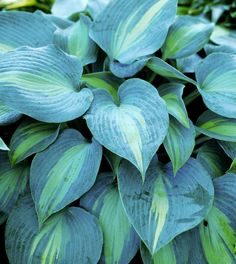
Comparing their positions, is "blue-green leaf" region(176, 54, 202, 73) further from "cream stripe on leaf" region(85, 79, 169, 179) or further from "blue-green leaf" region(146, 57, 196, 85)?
"cream stripe on leaf" region(85, 79, 169, 179)

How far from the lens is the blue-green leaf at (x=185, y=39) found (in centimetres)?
117

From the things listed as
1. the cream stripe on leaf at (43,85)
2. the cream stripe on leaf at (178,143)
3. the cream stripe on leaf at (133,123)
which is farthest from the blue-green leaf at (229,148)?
the cream stripe on leaf at (43,85)

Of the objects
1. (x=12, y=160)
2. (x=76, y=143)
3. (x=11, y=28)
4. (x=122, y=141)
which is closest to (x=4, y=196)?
(x=12, y=160)

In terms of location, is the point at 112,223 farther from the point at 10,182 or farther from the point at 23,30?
the point at 23,30

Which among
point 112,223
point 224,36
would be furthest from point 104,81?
point 224,36

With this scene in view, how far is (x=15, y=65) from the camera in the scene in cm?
94

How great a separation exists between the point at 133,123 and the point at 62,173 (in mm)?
190

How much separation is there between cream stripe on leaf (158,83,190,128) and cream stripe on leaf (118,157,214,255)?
0.11 metres

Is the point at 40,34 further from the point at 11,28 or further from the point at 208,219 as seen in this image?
the point at 208,219

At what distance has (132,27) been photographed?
1117mm

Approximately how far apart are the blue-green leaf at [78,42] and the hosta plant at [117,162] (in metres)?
0.06

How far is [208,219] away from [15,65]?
542 millimetres

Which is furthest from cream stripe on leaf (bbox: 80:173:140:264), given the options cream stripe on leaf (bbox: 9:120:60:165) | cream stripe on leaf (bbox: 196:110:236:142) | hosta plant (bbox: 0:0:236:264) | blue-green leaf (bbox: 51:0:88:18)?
blue-green leaf (bbox: 51:0:88:18)

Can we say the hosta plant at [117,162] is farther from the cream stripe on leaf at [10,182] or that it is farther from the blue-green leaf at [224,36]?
the blue-green leaf at [224,36]
